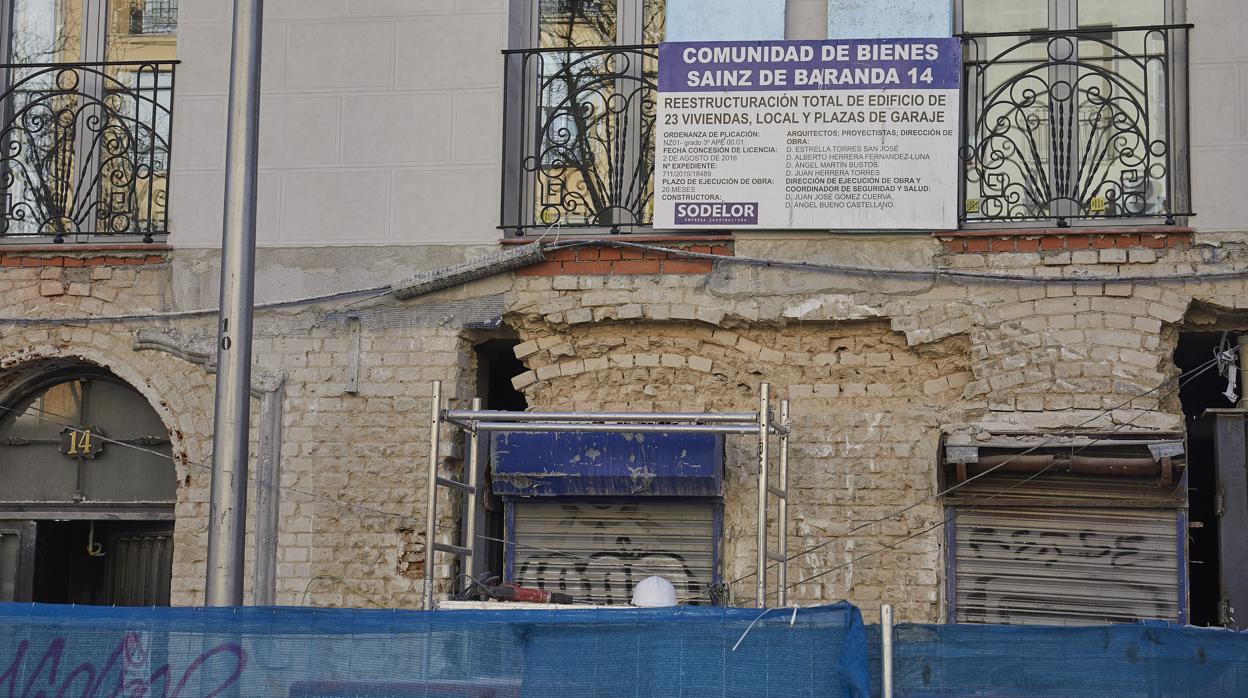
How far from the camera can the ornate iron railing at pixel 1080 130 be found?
954cm

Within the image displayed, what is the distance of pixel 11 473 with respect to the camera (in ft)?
35.3

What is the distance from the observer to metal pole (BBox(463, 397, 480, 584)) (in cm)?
933

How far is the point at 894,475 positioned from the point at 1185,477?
5.31 ft

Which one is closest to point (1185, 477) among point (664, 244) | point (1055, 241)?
point (1055, 241)

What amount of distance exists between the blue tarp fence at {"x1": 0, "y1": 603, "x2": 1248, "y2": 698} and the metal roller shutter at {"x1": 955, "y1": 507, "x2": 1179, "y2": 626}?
2.66m

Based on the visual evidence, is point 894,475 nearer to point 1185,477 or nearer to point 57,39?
point 1185,477

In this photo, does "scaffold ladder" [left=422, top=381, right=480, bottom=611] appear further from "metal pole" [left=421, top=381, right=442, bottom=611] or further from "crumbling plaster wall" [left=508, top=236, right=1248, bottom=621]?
"crumbling plaster wall" [left=508, top=236, right=1248, bottom=621]

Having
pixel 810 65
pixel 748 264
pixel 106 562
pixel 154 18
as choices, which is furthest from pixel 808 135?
pixel 106 562

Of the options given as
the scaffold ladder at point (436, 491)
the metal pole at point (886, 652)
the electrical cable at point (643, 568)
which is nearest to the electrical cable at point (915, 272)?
the electrical cable at point (643, 568)

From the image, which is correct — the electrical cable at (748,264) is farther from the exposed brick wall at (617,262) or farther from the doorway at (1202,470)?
the doorway at (1202,470)

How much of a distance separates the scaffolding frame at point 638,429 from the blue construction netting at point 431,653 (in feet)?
6.53

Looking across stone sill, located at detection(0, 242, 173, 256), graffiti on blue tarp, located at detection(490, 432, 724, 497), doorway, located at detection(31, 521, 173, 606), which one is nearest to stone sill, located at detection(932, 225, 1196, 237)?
graffiti on blue tarp, located at detection(490, 432, 724, 497)

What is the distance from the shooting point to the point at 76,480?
10.7 m

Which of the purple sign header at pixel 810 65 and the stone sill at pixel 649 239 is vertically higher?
the purple sign header at pixel 810 65
